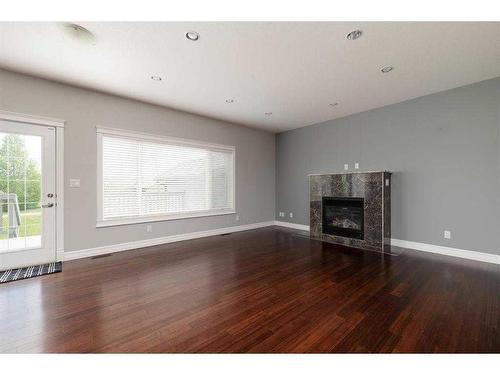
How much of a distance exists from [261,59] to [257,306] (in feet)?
9.35

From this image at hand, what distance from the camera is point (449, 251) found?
12.1 feet

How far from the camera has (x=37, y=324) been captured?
73.3 inches

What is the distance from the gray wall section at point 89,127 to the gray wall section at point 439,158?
3.36m

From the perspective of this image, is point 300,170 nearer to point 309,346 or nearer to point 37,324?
point 309,346

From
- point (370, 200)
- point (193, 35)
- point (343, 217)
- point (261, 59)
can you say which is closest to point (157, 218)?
point (193, 35)

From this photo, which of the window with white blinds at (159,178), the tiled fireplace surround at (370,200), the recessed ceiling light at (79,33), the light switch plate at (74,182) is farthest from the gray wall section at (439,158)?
the light switch plate at (74,182)

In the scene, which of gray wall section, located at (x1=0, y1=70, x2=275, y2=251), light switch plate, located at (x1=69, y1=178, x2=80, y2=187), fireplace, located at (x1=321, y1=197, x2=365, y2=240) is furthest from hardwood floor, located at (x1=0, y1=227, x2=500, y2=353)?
light switch plate, located at (x1=69, y1=178, x2=80, y2=187)

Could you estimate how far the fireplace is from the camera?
446cm

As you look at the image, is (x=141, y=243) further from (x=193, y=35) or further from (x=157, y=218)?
(x=193, y=35)

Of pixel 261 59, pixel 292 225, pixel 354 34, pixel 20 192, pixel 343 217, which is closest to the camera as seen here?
pixel 354 34

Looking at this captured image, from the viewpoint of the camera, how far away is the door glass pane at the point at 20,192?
9.96 ft

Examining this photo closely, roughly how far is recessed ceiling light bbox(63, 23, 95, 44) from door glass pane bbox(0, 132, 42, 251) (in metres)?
1.85

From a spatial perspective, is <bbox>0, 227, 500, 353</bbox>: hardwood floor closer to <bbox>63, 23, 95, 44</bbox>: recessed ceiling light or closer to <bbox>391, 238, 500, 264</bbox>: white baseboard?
<bbox>391, 238, 500, 264</bbox>: white baseboard

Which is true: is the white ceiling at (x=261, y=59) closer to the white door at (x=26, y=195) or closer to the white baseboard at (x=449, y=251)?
the white door at (x=26, y=195)
